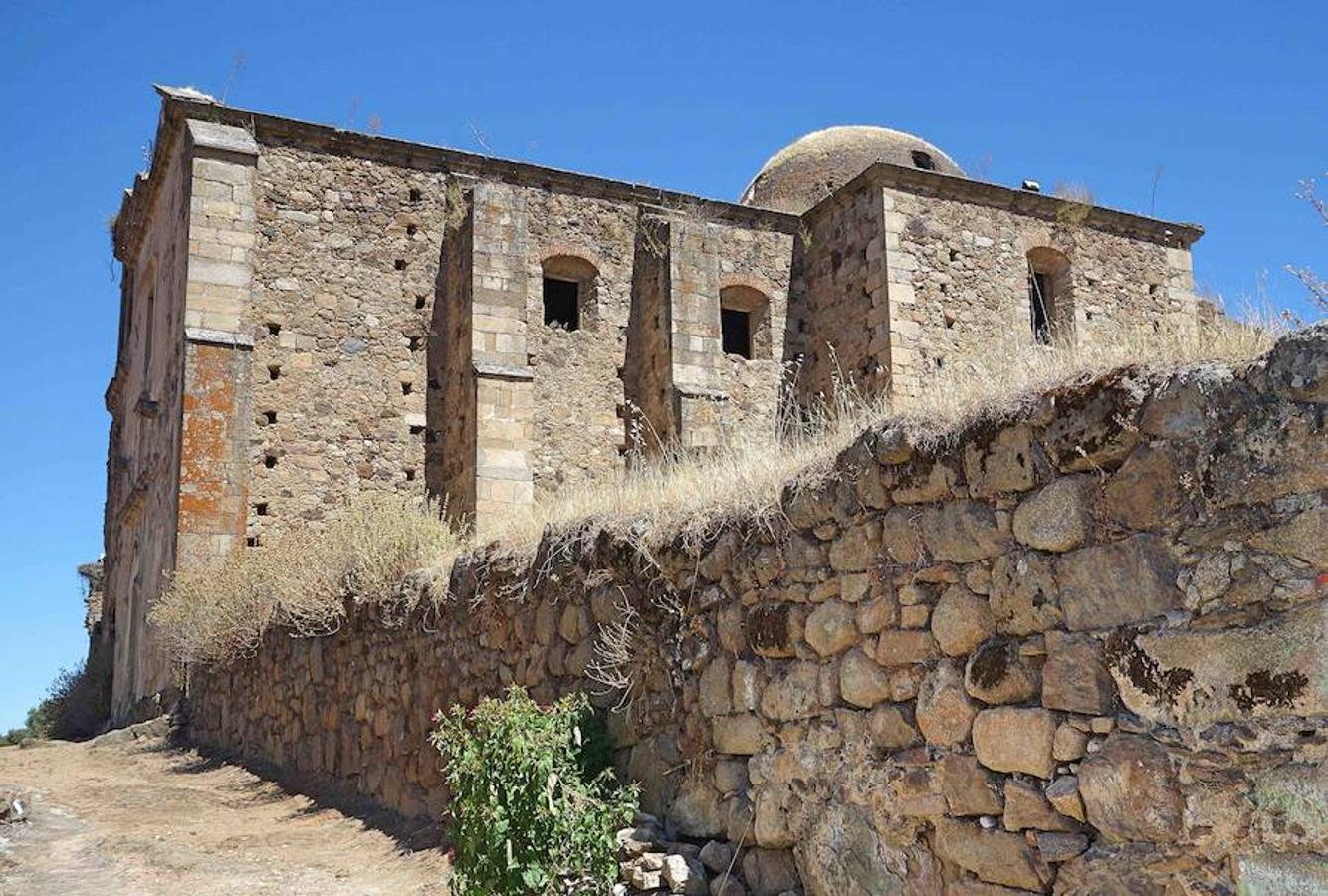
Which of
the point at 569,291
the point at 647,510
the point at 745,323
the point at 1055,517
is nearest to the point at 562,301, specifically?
the point at 569,291

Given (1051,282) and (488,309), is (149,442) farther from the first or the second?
(1051,282)

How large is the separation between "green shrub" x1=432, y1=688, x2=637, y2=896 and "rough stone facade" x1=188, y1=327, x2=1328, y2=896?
381 mm

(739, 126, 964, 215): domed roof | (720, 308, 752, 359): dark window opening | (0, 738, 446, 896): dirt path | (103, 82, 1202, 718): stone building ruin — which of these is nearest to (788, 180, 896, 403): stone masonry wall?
(103, 82, 1202, 718): stone building ruin

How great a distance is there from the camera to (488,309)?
52.6ft

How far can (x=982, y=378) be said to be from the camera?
16.2ft

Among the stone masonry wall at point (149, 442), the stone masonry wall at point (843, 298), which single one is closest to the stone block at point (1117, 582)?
the stone masonry wall at point (843, 298)

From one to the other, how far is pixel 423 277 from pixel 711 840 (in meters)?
12.4

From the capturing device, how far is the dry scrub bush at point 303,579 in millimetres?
9602

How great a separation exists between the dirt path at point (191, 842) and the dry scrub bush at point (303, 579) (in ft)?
4.95

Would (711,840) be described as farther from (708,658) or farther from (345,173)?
(345,173)

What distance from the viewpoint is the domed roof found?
67.0ft

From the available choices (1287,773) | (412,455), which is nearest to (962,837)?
(1287,773)

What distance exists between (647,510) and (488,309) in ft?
32.8

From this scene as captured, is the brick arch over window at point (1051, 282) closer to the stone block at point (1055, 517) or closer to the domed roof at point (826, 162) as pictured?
the domed roof at point (826, 162)
